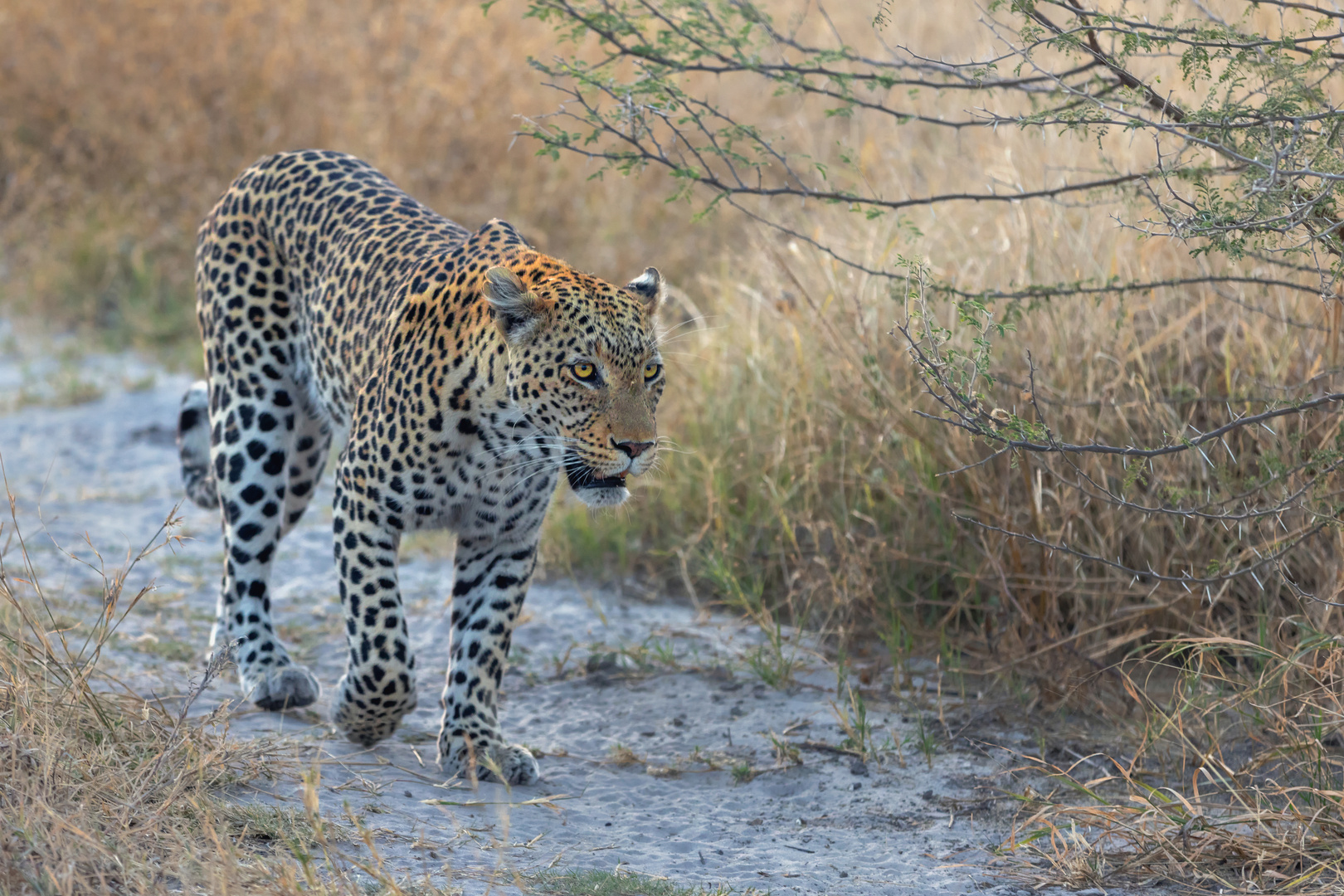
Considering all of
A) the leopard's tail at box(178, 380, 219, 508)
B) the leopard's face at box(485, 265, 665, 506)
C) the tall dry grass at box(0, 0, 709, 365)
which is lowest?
the leopard's tail at box(178, 380, 219, 508)

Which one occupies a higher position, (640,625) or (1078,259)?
(1078,259)

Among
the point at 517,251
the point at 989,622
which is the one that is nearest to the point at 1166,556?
the point at 989,622

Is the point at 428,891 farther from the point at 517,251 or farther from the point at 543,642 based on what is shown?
the point at 543,642

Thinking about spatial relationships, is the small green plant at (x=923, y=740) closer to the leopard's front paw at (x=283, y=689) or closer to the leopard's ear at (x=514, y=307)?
the leopard's ear at (x=514, y=307)

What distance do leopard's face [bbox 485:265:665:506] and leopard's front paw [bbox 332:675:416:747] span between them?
0.95m

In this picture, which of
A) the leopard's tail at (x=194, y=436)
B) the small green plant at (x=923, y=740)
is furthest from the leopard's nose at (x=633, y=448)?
the leopard's tail at (x=194, y=436)

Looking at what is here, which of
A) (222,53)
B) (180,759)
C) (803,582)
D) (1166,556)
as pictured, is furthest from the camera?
(222,53)

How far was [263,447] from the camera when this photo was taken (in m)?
5.08

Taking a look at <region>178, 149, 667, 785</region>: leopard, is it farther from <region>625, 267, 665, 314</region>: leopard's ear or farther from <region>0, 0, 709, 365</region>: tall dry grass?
<region>0, 0, 709, 365</region>: tall dry grass

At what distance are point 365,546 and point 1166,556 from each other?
2.90 metres

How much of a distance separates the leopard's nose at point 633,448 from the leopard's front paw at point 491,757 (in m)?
1.10

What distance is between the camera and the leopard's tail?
18.7ft

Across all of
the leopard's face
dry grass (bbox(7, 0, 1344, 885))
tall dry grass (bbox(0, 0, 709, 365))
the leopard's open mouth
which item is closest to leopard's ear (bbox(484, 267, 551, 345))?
the leopard's face

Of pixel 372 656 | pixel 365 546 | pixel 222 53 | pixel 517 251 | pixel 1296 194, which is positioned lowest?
pixel 372 656
